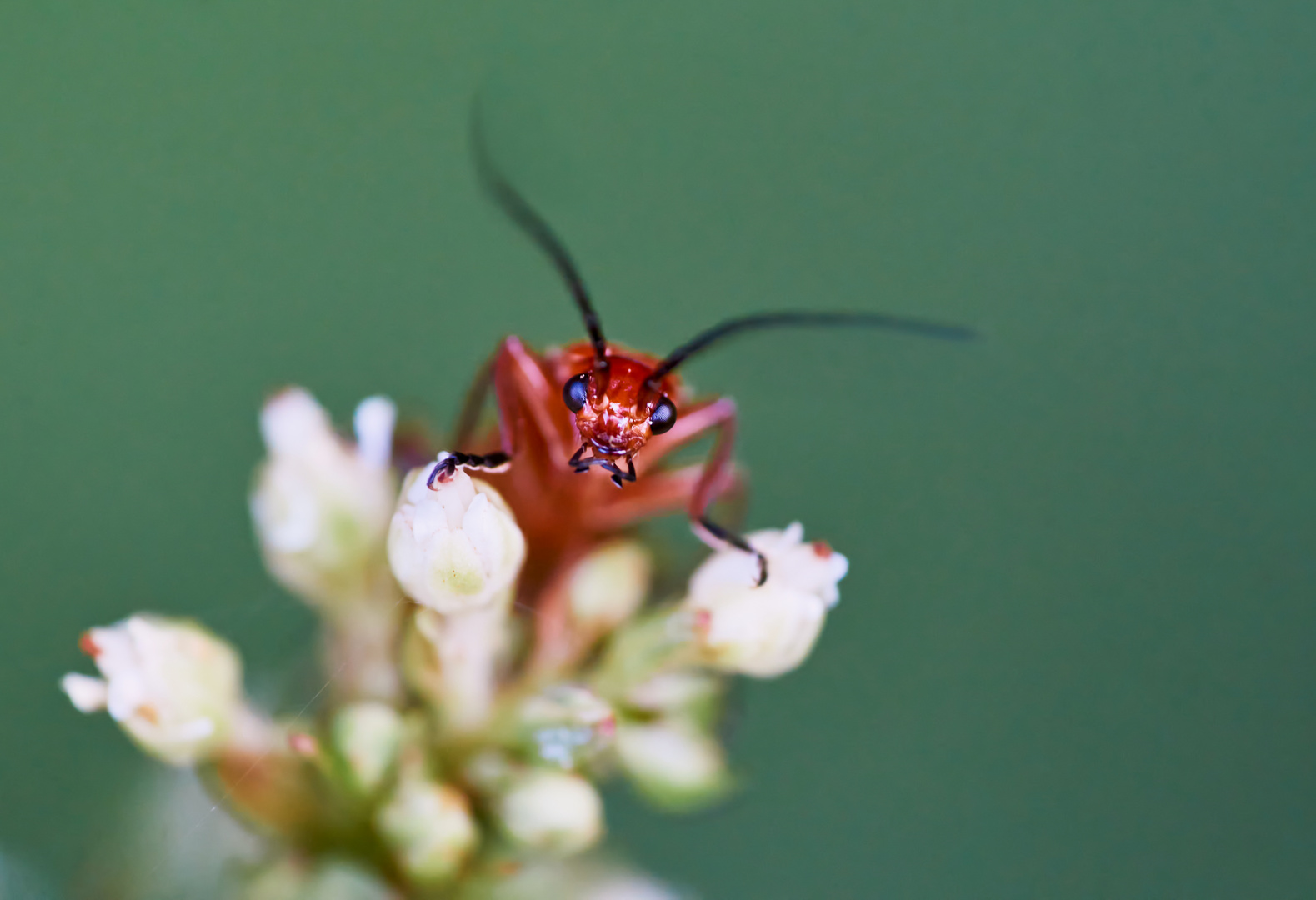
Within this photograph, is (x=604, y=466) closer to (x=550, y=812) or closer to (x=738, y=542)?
(x=738, y=542)

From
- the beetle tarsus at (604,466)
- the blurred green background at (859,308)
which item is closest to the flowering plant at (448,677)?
the beetle tarsus at (604,466)

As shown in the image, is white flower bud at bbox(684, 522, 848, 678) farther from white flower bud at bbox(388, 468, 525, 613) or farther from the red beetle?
white flower bud at bbox(388, 468, 525, 613)

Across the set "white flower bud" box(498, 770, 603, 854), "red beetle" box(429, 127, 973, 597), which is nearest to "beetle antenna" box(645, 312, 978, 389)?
"red beetle" box(429, 127, 973, 597)

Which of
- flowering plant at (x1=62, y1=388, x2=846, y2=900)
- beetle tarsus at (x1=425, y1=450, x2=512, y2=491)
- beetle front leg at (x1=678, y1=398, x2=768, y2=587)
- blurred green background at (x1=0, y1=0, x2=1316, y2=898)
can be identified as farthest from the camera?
blurred green background at (x1=0, y1=0, x2=1316, y2=898)

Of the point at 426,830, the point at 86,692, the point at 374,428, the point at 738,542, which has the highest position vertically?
the point at 374,428

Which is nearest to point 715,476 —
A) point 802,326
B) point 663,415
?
point 663,415

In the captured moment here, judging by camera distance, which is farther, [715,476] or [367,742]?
[715,476]

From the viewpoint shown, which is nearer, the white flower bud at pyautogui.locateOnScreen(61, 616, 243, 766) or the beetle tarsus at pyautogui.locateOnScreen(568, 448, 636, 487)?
the white flower bud at pyautogui.locateOnScreen(61, 616, 243, 766)

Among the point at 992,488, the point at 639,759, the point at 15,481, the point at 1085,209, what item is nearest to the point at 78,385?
the point at 15,481
